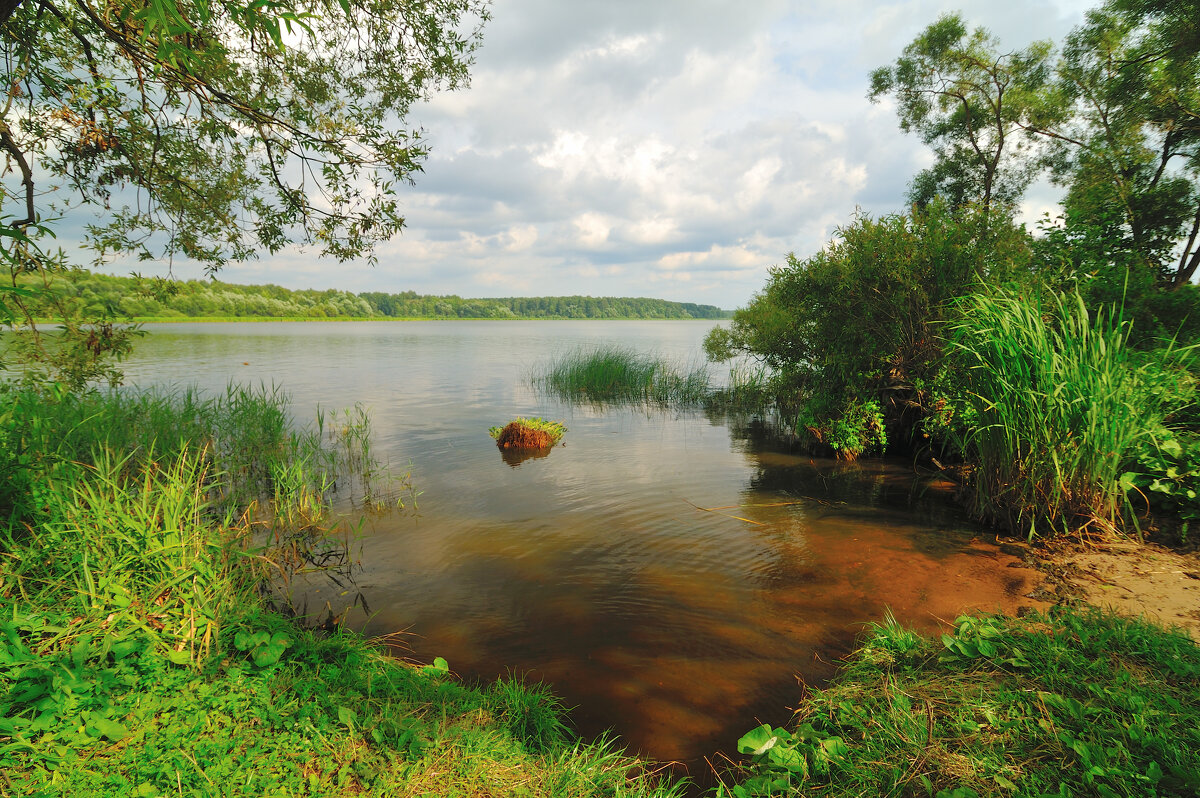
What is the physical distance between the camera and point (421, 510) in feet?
27.1

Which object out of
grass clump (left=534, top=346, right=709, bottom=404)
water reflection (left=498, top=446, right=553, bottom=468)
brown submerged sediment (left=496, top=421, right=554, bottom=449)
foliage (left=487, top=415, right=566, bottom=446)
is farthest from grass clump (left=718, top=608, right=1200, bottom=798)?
grass clump (left=534, top=346, right=709, bottom=404)

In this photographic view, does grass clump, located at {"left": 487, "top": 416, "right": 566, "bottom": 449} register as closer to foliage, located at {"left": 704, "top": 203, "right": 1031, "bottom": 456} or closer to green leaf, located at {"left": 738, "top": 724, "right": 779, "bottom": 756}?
foliage, located at {"left": 704, "top": 203, "right": 1031, "bottom": 456}

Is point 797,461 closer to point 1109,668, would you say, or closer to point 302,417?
point 1109,668

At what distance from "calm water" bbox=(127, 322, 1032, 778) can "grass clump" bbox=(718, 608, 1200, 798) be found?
2.49 feet

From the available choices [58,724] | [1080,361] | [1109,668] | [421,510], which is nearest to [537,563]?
[421,510]

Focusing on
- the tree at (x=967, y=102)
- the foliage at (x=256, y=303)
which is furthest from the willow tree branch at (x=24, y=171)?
the tree at (x=967, y=102)

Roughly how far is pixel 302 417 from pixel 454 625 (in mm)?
12071

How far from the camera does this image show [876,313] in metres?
10.2

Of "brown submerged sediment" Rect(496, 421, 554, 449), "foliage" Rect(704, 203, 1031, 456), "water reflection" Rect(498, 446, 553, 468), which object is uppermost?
"foliage" Rect(704, 203, 1031, 456)

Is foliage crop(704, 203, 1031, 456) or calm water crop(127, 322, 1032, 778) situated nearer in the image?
calm water crop(127, 322, 1032, 778)

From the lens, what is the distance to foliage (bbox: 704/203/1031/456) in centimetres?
925

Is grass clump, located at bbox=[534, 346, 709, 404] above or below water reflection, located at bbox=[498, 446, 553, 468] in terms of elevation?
above

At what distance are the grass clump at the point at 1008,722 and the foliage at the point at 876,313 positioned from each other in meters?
6.80

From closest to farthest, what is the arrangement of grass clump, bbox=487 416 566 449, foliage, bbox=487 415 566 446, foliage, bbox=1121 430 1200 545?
foliage, bbox=1121 430 1200 545 → grass clump, bbox=487 416 566 449 → foliage, bbox=487 415 566 446
